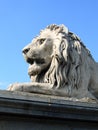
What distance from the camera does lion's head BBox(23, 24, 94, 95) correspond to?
838cm

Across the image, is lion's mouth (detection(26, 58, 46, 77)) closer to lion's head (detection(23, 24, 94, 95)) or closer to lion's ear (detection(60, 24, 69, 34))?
lion's head (detection(23, 24, 94, 95))

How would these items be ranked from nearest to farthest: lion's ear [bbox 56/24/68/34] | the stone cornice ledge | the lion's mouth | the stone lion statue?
the stone cornice ledge, the stone lion statue, the lion's mouth, lion's ear [bbox 56/24/68/34]

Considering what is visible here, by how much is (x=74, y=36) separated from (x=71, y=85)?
1.25m

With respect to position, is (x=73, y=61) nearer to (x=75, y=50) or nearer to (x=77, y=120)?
(x=75, y=50)

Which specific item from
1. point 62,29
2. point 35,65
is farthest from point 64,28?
point 35,65

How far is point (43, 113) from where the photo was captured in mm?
7156

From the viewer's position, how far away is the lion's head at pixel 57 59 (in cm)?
838

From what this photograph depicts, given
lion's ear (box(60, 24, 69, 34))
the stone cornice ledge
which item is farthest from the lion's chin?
lion's ear (box(60, 24, 69, 34))

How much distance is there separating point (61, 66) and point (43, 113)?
4.99ft

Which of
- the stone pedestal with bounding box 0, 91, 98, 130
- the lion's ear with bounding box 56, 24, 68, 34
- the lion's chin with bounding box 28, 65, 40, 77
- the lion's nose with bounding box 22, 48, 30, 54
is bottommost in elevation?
the stone pedestal with bounding box 0, 91, 98, 130

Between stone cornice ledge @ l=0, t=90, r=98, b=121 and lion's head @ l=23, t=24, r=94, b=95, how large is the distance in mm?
629

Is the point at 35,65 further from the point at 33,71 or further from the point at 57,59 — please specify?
the point at 57,59

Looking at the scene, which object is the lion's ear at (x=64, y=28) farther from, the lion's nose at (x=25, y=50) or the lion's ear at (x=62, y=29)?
the lion's nose at (x=25, y=50)

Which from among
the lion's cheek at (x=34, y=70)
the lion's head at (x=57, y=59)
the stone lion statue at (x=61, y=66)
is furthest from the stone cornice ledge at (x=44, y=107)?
the lion's cheek at (x=34, y=70)
